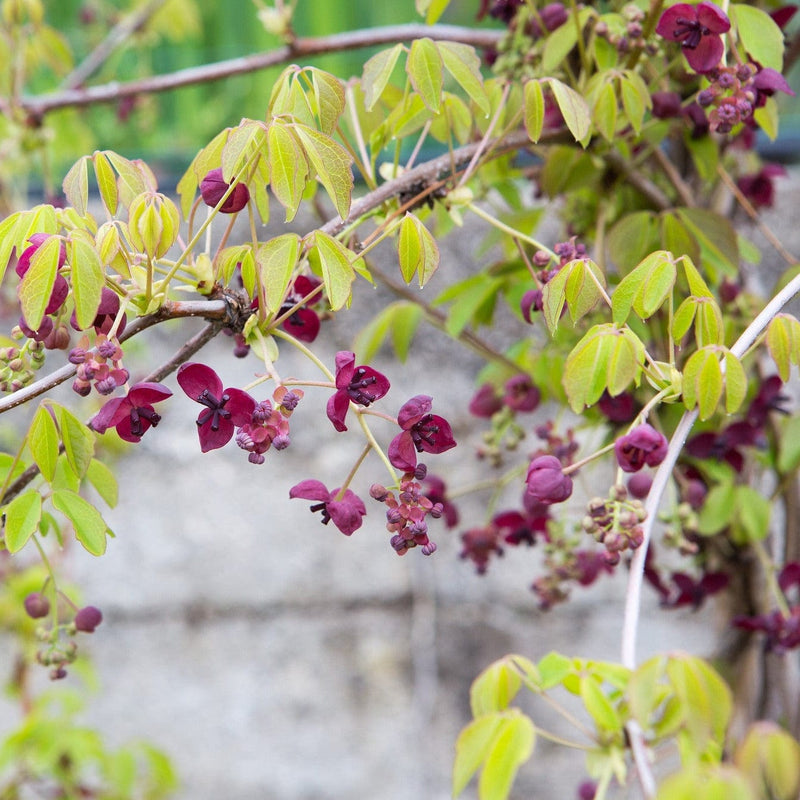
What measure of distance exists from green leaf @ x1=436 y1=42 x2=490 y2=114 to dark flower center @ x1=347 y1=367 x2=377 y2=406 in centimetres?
23

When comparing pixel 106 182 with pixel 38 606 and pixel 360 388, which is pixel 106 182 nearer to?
pixel 360 388

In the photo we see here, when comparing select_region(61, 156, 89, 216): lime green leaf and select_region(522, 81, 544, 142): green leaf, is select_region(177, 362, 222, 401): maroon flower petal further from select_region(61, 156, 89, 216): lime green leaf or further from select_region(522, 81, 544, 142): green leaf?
select_region(522, 81, 544, 142): green leaf

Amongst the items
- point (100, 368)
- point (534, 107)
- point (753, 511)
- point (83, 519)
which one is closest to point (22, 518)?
point (83, 519)

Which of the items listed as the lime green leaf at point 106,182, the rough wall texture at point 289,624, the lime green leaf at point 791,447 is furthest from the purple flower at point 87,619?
the rough wall texture at point 289,624

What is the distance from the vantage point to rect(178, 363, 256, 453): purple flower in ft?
1.90

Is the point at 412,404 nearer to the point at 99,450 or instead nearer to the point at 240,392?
the point at 240,392

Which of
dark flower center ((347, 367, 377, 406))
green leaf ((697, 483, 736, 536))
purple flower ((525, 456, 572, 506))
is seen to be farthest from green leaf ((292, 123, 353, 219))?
green leaf ((697, 483, 736, 536))

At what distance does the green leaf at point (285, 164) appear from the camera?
54cm

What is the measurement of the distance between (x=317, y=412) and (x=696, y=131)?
0.93 metres

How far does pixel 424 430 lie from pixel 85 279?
0.75ft

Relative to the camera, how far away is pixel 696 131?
883mm

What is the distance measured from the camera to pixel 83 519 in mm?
631

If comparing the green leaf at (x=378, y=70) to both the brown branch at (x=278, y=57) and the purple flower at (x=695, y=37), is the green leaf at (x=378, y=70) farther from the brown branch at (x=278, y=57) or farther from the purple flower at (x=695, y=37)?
the brown branch at (x=278, y=57)

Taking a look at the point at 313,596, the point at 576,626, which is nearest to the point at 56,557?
the point at 313,596
